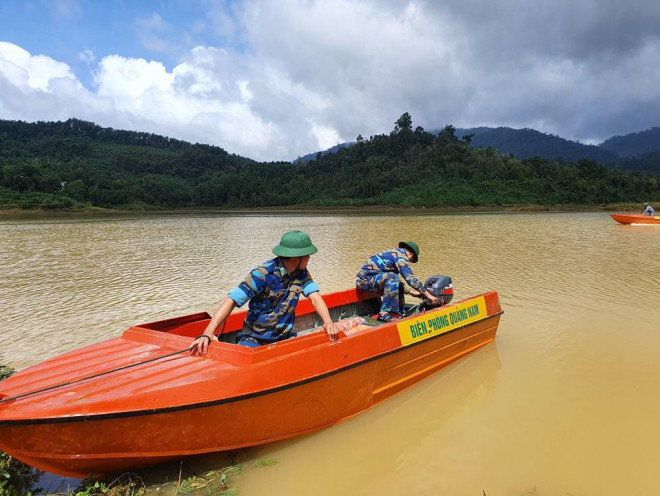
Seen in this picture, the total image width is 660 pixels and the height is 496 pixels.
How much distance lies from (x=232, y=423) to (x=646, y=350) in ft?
19.5

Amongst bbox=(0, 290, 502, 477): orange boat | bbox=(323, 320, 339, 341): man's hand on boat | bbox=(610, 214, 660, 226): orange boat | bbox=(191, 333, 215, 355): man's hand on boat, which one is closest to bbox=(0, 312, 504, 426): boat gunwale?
bbox=(0, 290, 502, 477): orange boat

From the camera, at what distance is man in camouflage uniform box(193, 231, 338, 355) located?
385 centimetres

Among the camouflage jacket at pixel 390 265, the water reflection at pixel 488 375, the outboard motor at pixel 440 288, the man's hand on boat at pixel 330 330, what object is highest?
the camouflage jacket at pixel 390 265

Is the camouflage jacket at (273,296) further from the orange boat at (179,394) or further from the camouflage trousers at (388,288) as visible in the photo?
the camouflage trousers at (388,288)

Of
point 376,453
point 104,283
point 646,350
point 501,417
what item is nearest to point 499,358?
point 501,417

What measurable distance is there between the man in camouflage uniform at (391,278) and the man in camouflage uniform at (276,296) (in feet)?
7.29

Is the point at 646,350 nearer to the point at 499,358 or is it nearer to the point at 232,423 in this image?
the point at 499,358

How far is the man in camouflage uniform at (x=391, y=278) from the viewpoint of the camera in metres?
6.16

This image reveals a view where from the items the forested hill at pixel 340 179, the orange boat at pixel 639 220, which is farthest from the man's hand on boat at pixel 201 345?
the forested hill at pixel 340 179

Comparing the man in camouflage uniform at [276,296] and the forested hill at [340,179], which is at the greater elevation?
the forested hill at [340,179]

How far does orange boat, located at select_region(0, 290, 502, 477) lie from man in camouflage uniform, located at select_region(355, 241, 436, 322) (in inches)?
51.9

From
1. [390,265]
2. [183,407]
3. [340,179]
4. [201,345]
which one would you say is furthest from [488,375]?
[340,179]

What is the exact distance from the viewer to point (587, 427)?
4.23m

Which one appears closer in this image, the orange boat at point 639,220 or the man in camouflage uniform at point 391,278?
the man in camouflage uniform at point 391,278
